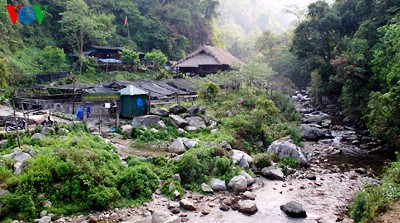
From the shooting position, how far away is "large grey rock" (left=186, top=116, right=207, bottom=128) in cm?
1794

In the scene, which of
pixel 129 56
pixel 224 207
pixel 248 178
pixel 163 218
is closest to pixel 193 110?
pixel 248 178

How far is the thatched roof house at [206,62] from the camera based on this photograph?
34438mm

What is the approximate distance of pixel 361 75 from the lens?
19.8m

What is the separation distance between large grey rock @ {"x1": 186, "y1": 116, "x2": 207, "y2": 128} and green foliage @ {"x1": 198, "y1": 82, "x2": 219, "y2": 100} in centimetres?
457

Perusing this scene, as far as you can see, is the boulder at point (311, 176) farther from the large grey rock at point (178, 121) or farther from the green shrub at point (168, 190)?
the large grey rock at point (178, 121)

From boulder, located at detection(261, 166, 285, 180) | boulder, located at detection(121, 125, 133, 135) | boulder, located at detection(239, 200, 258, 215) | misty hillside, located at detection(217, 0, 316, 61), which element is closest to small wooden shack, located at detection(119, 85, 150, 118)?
boulder, located at detection(121, 125, 133, 135)

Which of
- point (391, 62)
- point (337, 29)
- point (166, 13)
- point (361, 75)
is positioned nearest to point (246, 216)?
point (391, 62)

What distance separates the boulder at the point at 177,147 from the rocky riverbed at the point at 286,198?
313 cm

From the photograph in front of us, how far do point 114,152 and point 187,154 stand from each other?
113 inches

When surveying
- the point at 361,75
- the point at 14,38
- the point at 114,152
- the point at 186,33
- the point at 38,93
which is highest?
the point at 186,33

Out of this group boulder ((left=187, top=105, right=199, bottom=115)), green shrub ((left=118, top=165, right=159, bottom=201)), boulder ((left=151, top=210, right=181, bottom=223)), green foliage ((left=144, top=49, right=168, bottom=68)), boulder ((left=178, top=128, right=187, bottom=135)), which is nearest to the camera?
boulder ((left=151, top=210, right=181, bottom=223))

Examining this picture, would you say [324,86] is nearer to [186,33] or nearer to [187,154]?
[187,154]

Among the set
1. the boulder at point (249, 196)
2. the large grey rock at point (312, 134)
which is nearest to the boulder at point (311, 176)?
the boulder at point (249, 196)

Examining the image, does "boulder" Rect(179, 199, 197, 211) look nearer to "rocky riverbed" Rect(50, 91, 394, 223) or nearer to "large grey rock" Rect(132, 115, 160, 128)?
"rocky riverbed" Rect(50, 91, 394, 223)
